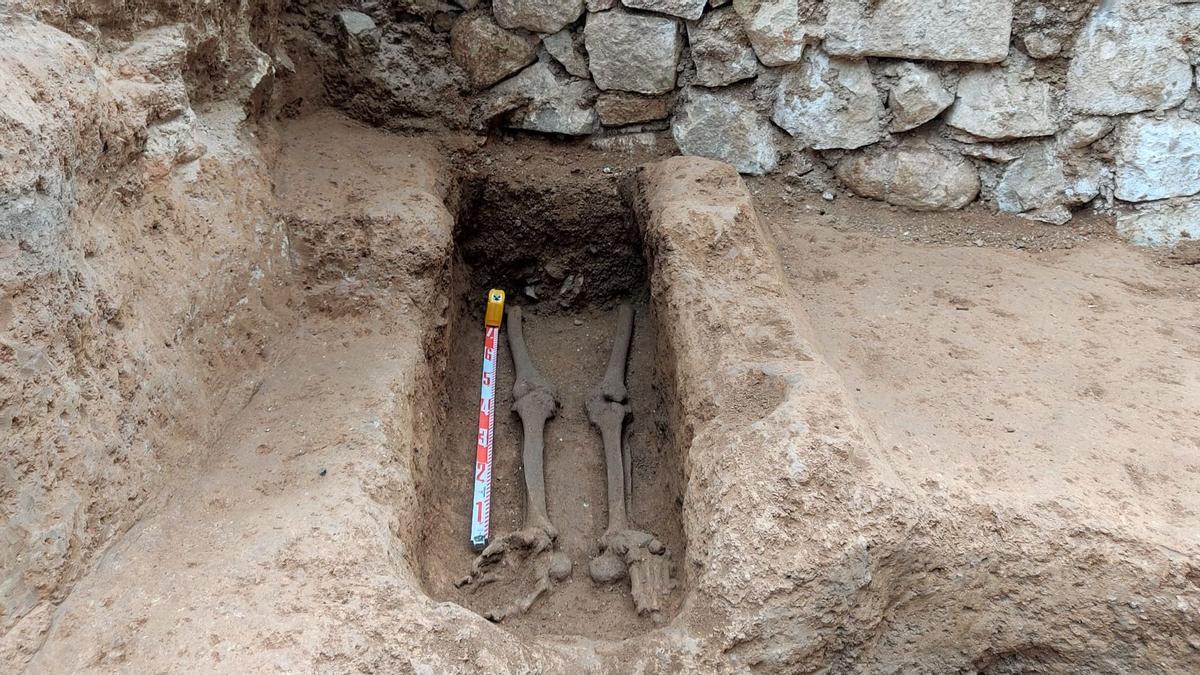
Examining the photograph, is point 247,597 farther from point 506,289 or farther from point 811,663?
point 506,289

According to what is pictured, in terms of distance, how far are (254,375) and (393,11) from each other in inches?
58.0

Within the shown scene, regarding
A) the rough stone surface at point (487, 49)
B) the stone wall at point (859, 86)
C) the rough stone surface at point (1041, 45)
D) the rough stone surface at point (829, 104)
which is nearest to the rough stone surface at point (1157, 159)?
the stone wall at point (859, 86)

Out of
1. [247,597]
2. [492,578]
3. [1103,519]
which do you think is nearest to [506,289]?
[492,578]

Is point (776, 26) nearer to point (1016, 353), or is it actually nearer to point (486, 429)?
point (1016, 353)

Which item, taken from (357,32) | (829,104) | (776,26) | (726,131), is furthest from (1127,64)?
(357,32)

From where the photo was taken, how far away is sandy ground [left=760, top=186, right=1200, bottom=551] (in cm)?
167

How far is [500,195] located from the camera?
283 cm

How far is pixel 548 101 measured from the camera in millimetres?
2873

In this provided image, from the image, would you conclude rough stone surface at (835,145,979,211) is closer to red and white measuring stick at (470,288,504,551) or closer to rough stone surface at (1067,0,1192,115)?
rough stone surface at (1067,0,1192,115)

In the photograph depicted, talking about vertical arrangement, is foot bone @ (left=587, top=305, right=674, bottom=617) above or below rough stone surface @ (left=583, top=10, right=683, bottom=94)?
below

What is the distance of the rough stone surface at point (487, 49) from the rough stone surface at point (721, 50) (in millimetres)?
581

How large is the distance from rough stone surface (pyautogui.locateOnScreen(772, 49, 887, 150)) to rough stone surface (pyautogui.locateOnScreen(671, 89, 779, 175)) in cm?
8

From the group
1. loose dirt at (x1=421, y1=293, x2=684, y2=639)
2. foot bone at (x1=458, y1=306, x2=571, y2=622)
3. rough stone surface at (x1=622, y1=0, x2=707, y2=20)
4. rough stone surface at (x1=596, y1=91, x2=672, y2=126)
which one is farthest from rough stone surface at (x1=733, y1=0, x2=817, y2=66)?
foot bone at (x1=458, y1=306, x2=571, y2=622)

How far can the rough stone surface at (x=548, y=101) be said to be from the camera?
112 inches
